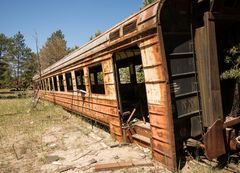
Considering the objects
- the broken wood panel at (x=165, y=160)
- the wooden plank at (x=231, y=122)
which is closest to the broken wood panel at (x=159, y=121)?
the broken wood panel at (x=165, y=160)

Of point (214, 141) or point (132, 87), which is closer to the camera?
point (214, 141)

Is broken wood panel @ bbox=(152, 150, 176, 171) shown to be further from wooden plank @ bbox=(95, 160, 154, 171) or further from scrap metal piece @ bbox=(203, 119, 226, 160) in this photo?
scrap metal piece @ bbox=(203, 119, 226, 160)

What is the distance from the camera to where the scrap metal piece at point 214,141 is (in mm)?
4109

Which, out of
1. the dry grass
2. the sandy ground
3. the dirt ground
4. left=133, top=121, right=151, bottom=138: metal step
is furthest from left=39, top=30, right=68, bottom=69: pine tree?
left=133, top=121, right=151, bottom=138: metal step

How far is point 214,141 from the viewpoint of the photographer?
4.14 metres

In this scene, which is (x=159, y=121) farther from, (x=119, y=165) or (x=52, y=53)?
(x=52, y=53)

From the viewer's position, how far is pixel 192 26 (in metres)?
4.53

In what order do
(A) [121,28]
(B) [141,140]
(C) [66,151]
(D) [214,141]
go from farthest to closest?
1. (C) [66,151]
2. (B) [141,140]
3. (A) [121,28]
4. (D) [214,141]

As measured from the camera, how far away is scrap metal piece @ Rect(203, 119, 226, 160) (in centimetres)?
411

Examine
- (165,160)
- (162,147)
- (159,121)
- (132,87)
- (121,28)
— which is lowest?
(165,160)

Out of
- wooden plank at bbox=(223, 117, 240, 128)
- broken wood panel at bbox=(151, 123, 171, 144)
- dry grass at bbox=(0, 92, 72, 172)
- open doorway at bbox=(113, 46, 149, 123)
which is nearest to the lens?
Result: broken wood panel at bbox=(151, 123, 171, 144)

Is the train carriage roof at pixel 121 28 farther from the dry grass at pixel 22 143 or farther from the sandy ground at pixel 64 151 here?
the dry grass at pixel 22 143

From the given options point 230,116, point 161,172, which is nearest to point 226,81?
point 230,116

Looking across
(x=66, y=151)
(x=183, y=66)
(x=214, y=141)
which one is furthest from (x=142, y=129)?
(x=66, y=151)
